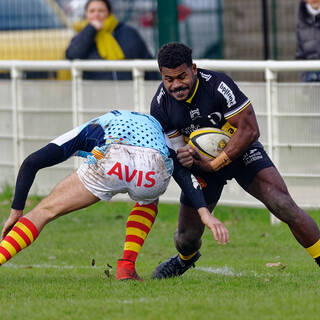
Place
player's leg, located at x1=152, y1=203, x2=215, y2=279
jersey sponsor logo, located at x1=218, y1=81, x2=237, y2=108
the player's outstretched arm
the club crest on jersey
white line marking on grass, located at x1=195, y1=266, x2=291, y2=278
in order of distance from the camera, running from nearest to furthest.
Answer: the player's outstretched arm → jersey sponsor logo, located at x1=218, y1=81, x2=237, y2=108 → the club crest on jersey → player's leg, located at x1=152, y1=203, x2=215, y2=279 → white line marking on grass, located at x1=195, y1=266, x2=291, y2=278

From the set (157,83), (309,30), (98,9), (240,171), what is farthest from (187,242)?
(98,9)

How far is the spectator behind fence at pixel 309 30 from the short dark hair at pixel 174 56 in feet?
15.0

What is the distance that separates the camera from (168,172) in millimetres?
7066

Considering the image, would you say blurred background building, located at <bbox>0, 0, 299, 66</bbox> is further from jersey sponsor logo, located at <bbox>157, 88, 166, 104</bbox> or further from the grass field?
jersey sponsor logo, located at <bbox>157, 88, 166, 104</bbox>

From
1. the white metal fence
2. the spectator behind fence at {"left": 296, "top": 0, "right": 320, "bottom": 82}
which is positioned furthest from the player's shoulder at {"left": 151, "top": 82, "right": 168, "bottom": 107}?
the spectator behind fence at {"left": 296, "top": 0, "right": 320, "bottom": 82}

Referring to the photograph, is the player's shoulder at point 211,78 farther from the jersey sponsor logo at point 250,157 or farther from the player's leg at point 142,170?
the player's leg at point 142,170

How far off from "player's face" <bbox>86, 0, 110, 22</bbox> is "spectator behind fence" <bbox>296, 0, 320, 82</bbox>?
240 centimetres

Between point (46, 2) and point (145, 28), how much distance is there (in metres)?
2.18

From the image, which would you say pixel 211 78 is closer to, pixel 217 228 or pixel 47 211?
pixel 217 228

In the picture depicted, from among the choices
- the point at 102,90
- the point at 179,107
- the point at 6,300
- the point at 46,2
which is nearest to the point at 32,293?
the point at 6,300

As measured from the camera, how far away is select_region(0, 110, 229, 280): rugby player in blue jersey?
6.92 m

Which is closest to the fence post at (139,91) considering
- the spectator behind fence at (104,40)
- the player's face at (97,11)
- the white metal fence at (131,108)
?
the white metal fence at (131,108)

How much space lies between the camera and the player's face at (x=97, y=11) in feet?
39.5

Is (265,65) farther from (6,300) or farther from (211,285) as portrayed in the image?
(6,300)
